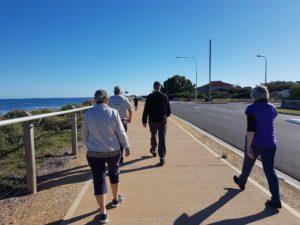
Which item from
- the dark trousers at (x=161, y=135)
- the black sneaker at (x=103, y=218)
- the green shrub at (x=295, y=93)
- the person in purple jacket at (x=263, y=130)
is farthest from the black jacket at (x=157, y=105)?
the green shrub at (x=295, y=93)

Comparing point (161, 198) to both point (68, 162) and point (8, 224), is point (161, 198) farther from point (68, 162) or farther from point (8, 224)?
point (68, 162)

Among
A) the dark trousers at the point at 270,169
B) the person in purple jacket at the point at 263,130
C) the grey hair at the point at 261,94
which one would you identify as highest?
the grey hair at the point at 261,94

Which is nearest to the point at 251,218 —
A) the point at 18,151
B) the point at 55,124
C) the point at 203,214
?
the point at 203,214

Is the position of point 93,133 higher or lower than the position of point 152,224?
higher

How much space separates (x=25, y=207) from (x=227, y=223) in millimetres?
2961

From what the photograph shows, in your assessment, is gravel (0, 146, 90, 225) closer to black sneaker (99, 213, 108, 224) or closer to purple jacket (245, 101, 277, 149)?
black sneaker (99, 213, 108, 224)

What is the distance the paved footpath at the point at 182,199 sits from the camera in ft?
16.8

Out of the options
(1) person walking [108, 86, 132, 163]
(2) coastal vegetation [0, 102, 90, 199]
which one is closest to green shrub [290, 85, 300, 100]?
(2) coastal vegetation [0, 102, 90, 199]

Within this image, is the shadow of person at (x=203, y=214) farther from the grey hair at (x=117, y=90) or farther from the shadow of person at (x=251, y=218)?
the grey hair at (x=117, y=90)

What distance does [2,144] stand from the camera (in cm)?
1116

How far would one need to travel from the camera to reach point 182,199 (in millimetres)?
5977

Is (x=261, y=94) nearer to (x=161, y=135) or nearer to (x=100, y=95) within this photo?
(x=100, y=95)

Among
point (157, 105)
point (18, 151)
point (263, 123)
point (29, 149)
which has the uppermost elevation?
point (157, 105)

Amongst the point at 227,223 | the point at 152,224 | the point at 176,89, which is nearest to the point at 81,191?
the point at 152,224
